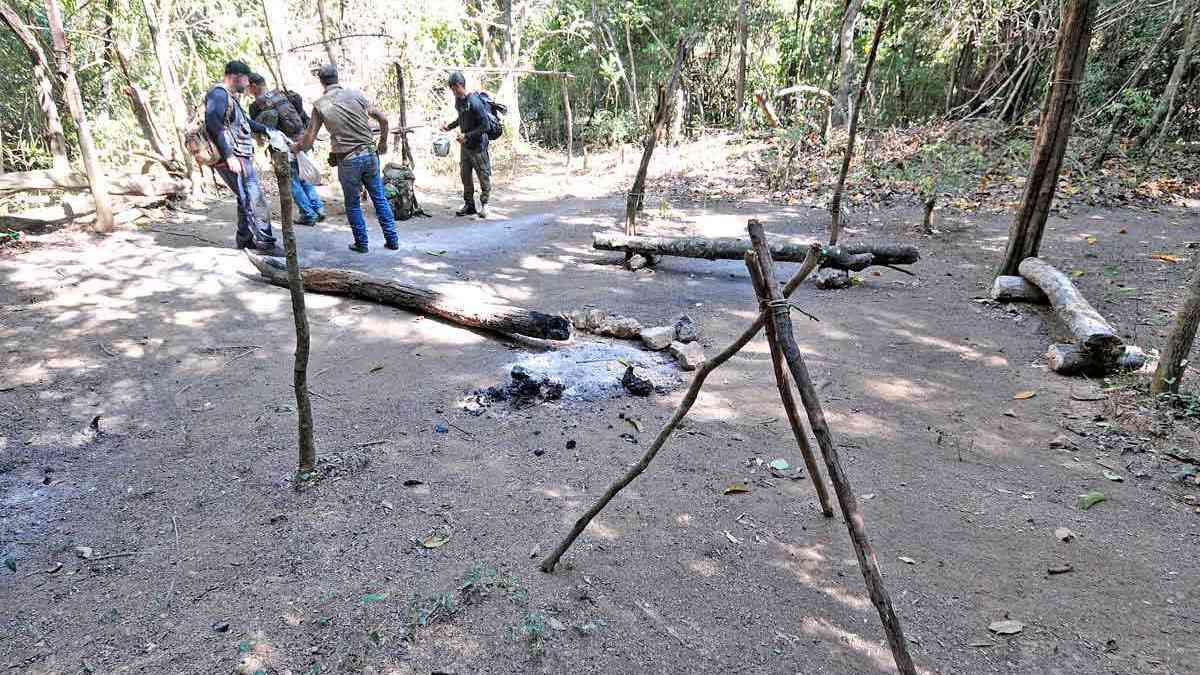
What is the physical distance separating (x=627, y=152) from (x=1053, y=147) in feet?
36.1

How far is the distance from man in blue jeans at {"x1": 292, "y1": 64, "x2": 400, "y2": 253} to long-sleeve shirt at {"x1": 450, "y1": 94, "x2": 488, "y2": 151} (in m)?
1.60

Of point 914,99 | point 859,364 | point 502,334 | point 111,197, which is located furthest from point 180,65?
point 914,99

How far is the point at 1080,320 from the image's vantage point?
4598 mm

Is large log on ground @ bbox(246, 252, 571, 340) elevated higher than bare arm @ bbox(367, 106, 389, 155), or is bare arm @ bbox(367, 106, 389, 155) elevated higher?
bare arm @ bbox(367, 106, 389, 155)

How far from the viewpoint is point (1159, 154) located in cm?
965

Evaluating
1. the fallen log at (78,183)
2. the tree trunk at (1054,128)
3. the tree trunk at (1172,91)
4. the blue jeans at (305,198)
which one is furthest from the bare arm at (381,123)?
the tree trunk at (1172,91)

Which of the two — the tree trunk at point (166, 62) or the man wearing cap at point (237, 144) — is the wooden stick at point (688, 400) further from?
the tree trunk at point (166, 62)

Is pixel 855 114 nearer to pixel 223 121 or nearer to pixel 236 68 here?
pixel 236 68

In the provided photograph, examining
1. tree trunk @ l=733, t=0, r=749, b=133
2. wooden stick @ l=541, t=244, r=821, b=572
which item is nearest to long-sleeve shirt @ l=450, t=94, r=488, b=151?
wooden stick @ l=541, t=244, r=821, b=572

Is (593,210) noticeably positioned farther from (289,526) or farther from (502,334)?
(289,526)

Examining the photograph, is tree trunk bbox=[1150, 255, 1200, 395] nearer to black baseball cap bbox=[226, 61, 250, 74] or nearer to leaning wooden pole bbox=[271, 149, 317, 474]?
leaning wooden pole bbox=[271, 149, 317, 474]

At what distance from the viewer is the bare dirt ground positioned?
2338 millimetres

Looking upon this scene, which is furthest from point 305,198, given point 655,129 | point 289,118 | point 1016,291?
point 1016,291

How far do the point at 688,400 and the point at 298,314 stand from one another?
6.32 feet
